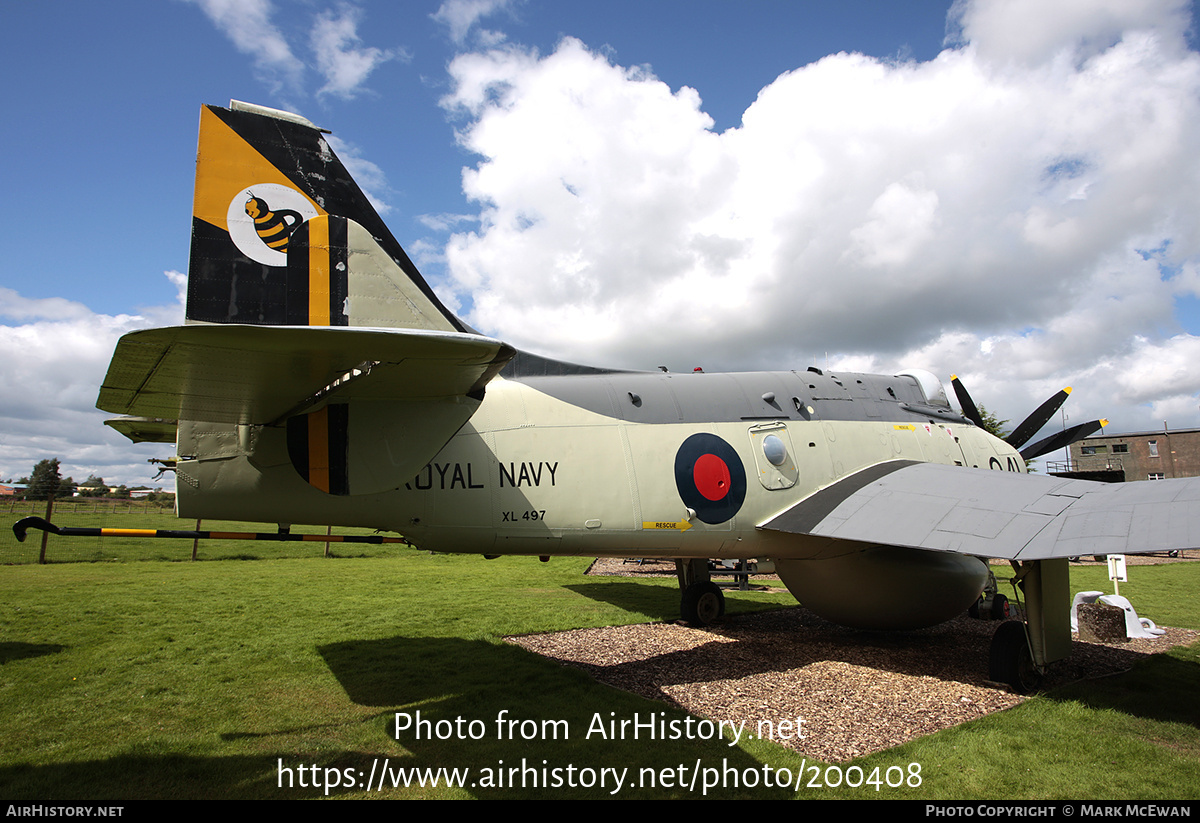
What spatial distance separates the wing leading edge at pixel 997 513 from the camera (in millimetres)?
5406

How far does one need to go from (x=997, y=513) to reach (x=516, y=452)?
5.18 meters

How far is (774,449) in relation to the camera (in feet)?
25.9

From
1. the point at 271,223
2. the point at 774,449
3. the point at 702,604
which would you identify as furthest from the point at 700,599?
the point at 271,223

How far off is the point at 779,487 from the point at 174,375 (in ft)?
21.3

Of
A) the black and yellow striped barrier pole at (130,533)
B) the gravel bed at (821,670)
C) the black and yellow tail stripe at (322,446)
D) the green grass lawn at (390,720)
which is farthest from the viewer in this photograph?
the gravel bed at (821,670)

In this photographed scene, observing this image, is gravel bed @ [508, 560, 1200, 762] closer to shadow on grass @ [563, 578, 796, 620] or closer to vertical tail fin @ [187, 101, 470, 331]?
shadow on grass @ [563, 578, 796, 620]

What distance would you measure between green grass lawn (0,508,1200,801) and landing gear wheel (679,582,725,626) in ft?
5.19

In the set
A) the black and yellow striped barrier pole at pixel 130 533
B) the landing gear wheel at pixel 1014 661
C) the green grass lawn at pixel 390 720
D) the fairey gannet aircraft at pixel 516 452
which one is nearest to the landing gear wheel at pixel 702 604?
the green grass lawn at pixel 390 720

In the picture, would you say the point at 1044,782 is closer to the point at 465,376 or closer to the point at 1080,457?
the point at 465,376

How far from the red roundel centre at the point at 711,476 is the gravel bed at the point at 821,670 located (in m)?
2.19

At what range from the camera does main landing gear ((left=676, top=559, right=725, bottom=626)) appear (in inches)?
404

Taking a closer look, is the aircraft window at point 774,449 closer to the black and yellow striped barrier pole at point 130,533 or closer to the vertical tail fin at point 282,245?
the vertical tail fin at point 282,245

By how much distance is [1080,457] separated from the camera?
5409cm

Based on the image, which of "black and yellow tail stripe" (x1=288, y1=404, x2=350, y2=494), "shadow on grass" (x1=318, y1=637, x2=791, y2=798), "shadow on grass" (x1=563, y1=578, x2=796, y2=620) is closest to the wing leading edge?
"shadow on grass" (x1=318, y1=637, x2=791, y2=798)
